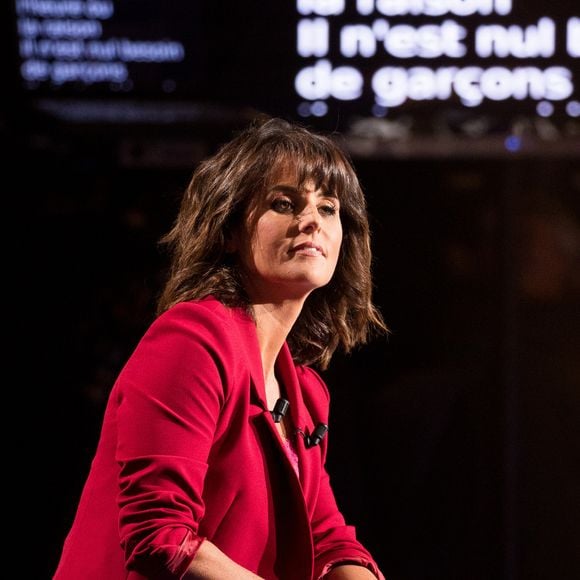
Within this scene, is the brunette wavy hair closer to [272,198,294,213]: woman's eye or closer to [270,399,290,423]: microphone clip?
[272,198,294,213]: woman's eye

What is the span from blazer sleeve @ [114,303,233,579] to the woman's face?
0.23 metres

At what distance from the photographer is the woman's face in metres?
1.33

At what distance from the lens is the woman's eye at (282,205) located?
1.36 meters

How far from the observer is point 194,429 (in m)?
1.11

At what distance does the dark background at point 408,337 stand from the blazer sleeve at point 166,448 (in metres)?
2.08

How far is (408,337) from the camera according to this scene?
367 cm

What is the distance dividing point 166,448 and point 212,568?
0.16m

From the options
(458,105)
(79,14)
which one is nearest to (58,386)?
(79,14)

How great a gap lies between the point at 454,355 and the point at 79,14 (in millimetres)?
2052

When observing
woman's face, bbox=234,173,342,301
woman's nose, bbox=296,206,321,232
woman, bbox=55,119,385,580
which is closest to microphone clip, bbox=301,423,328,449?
woman, bbox=55,119,385,580

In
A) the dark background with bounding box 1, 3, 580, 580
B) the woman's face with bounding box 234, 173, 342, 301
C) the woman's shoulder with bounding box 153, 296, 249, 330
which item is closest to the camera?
the woman's shoulder with bounding box 153, 296, 249, 330

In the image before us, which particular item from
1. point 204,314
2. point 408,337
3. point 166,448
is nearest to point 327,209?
point 204,314

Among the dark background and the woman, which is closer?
the woman

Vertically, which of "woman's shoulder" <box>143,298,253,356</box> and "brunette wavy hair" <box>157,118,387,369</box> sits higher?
"brunette wavy hair" <box>157,118,387,369</box>
